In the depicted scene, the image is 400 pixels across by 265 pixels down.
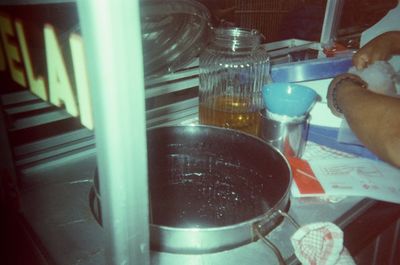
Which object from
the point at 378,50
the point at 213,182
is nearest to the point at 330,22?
the point at 378,50

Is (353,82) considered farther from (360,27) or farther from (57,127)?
(360,27)

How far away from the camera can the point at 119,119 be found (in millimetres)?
325

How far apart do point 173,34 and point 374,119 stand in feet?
2.35

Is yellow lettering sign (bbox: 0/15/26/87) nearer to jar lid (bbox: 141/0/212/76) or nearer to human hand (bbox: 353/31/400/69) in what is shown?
jar lid (bbox: 141/0/212/76)

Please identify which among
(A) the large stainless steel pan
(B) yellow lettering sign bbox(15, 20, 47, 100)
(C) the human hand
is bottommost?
(A) the large stainless steel pan

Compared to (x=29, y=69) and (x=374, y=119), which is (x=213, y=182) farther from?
(x=29, y=69)

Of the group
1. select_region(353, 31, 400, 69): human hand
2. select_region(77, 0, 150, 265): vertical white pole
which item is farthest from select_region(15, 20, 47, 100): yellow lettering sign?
select_region(353, 31, 400, 69): human hand

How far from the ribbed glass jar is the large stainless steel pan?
0.73 feet

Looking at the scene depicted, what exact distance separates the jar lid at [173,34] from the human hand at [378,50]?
0.60m

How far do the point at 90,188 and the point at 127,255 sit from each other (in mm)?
575

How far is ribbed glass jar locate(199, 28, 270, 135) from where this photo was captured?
49.7 inches

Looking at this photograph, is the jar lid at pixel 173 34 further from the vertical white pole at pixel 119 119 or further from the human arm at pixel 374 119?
the vertical white pole at pixel 119 119

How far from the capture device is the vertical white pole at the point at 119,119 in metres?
0.29

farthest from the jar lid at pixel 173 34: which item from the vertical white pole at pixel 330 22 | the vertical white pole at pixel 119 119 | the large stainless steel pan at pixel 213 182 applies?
the vertical white pole at pixel 119 119
